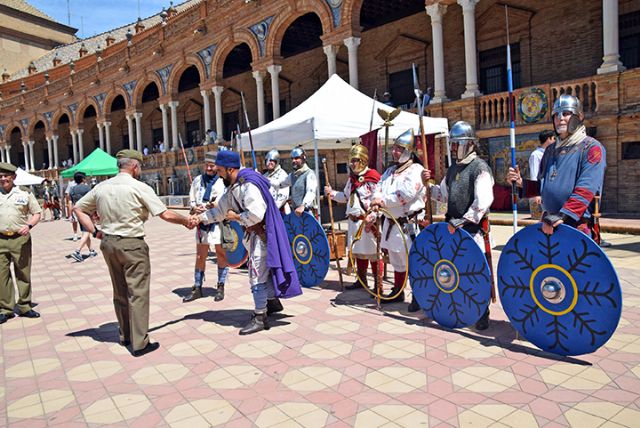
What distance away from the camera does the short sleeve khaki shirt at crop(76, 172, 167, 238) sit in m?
3.98

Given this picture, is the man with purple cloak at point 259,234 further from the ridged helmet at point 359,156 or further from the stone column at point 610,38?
the stone column at point 610,38

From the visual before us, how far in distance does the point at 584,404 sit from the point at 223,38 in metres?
20.4

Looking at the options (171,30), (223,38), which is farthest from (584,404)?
(171,30)

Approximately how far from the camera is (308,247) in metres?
5.77

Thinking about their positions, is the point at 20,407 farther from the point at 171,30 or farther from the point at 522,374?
the point at 171,30

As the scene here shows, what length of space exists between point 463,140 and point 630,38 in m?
11.3

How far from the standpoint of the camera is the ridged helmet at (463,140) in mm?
4094

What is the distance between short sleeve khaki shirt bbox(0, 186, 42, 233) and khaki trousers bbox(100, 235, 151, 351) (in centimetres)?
197

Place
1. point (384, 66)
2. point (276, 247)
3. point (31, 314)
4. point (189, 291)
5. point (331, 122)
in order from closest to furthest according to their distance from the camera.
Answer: point (276, 247), point (31, 314), point (189, 291), point (331, 122), point (384, 66)

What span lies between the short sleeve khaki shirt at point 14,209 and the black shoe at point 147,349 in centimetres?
242

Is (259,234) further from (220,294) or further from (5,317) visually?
(5,317)

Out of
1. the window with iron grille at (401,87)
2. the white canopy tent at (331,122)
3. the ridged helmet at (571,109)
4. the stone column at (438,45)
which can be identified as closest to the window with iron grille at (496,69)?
the stone column at (438,45)

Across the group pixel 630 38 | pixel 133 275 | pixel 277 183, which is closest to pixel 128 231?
pixel 133 275

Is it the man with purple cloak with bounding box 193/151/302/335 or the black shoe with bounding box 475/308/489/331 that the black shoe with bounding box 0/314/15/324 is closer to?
the man with purple cloak with bounding box 193/151/302/335
